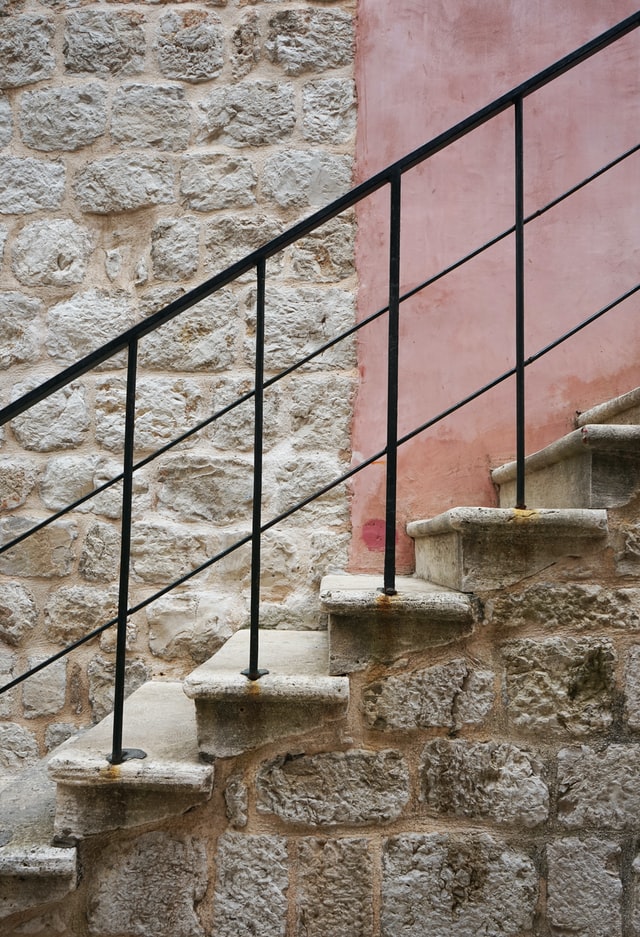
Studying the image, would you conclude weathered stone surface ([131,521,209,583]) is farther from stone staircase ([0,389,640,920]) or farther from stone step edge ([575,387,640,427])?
stone step edge ([575,387,640,427])

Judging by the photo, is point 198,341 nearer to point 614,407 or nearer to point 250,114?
point 250,114

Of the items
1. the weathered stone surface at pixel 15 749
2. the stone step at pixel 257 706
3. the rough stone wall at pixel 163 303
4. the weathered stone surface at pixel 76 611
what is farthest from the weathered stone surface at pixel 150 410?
the stone step at pixel 257 706

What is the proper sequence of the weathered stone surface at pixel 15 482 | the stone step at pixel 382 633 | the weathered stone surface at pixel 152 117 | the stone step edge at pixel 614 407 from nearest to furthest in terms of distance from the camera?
the stone step at pixel 382 633 < the stone step edge at pixel 614 407 < the weathered stone surface at pixel 15 482 < the weathered stone surface at pixel 152 117

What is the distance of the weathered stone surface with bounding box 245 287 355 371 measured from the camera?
2520 millimetres

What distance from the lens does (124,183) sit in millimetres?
2629

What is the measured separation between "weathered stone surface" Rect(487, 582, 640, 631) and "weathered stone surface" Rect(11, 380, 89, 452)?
1.70 m

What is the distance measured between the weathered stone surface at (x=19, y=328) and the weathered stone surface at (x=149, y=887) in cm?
180

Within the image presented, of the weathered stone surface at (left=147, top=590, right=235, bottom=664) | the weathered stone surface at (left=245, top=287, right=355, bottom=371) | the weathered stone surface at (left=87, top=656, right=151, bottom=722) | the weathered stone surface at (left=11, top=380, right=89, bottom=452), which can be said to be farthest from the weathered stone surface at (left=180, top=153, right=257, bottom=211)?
the weathered stone surface at (left=87, top=656, right=151, bottom=722)

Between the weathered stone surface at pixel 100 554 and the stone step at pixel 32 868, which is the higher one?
the weathered stone surface at pixel 100 554

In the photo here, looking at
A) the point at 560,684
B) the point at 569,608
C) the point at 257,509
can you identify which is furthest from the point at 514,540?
the point at 257,509

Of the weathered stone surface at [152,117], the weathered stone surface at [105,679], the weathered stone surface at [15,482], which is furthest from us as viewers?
the weathered stone surface at [152,117]

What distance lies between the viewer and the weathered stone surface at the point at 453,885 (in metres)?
1.50

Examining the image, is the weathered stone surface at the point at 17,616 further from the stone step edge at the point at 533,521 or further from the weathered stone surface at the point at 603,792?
the weathered stone surface at the point at 603,792

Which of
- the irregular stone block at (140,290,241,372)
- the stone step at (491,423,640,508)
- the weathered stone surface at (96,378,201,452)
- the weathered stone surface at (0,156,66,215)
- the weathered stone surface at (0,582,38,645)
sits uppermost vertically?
the weathered stone surface at (0,156,66,215)
